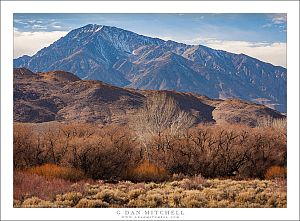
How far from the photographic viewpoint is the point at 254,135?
14016 millimetres

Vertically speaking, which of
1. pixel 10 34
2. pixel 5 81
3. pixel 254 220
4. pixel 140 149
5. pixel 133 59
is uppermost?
pixel 133 59

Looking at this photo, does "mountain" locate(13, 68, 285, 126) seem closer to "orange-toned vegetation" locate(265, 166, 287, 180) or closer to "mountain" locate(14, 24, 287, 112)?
"mountain" locate(14, 24, 287, 112)

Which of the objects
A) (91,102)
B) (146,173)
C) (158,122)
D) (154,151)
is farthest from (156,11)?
(91,102)

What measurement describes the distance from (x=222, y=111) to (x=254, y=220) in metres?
22.0

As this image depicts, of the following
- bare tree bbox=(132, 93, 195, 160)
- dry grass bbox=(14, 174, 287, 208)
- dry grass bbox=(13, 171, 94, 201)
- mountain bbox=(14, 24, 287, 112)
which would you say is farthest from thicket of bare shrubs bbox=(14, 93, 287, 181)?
mountain bbox=(14, 24, 287, 112)

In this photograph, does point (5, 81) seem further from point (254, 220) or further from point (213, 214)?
point (254, 220)

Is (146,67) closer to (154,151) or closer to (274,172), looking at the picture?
(154,151)

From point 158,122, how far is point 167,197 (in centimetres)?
795

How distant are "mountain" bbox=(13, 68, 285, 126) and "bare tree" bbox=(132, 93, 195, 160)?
534 centimetres

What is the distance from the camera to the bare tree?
47.3ft

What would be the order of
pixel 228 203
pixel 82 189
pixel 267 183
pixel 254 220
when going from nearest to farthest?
pixel 254 220
pixel 228 203
pixel 82 189
pixel 267 183

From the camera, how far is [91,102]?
31250mm

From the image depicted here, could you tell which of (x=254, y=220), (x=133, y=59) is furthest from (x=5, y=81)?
(x=133, y=59)

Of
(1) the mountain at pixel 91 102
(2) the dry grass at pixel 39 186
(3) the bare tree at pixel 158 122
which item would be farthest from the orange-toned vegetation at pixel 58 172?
(1) the mountain at pixel 91 102
